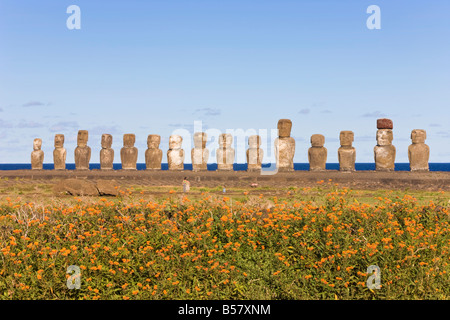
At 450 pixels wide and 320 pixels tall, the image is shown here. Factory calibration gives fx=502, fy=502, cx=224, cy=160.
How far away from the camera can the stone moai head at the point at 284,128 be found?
23828 mm

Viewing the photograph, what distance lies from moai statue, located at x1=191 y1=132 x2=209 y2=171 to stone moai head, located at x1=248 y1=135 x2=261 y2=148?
7.49 feet

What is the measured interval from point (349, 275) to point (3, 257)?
15.7 ft

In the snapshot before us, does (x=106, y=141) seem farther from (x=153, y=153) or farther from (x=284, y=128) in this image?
(x=284, y=128)

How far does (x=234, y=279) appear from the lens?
22.2ft

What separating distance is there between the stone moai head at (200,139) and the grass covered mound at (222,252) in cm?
1596

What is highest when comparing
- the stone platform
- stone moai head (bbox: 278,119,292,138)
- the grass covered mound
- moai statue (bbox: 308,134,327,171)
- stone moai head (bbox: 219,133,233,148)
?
stone moai head (bbox: 278,119,292,138)

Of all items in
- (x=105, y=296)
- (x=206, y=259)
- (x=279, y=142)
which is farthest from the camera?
(x=279, y=142)

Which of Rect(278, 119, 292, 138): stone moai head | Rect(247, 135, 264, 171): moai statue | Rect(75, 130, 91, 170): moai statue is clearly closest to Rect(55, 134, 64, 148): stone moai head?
Rect(75, 130, 91, 170): moai statue

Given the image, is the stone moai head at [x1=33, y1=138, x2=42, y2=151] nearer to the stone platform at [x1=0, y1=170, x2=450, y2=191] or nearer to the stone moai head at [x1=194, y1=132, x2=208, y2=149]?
the stone platform at [x1=0, y1=170, x2=450, y2=191]

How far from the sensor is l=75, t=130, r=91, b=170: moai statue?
27.5 metres

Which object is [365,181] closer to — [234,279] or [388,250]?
[388,250]

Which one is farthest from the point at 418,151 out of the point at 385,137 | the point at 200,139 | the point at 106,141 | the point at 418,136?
the point at 106,141

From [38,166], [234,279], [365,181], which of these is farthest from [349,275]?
[38,166]
